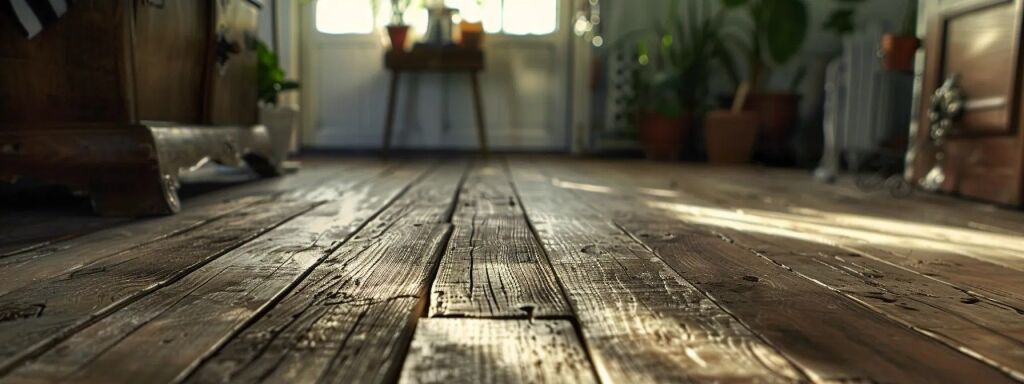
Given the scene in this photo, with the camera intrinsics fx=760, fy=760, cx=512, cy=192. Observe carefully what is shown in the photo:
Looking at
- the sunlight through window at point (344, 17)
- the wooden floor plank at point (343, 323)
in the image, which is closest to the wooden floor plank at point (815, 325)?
the wooden floor plank at point (343, 323)

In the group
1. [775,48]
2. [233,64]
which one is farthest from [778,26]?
[233,64]

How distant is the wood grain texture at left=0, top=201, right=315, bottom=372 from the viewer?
592 millimetres

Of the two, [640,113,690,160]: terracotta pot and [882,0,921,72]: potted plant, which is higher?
[882,0,921,72]: potted plant

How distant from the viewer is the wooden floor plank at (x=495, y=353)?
0.51 meters

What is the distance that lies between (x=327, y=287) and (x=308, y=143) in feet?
13.1

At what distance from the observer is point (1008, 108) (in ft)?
6.19

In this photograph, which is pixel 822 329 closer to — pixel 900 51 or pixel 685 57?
pixel 900 51

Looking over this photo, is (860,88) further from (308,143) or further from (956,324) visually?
(308,143)

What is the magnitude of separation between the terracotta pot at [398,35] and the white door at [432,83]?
0.51m

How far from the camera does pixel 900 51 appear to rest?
2459 millimetres

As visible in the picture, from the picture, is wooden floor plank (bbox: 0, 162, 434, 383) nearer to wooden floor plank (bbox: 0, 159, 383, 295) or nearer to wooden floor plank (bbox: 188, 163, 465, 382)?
wooden floor plank (bbox: 188, 163, 465, 382)

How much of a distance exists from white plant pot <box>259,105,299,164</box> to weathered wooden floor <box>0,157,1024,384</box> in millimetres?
1094

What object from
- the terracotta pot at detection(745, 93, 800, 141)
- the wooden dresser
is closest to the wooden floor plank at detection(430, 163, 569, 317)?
the wooden dresser

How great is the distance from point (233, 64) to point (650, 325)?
1.66 meters
